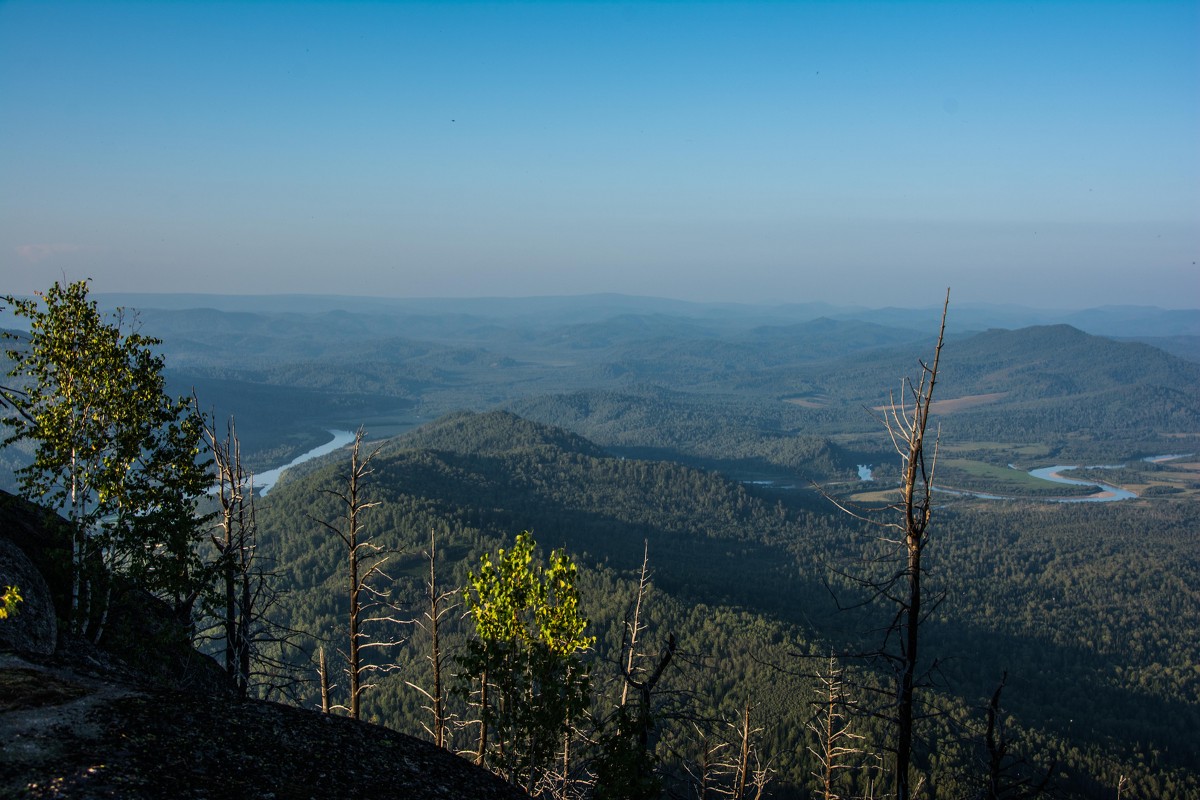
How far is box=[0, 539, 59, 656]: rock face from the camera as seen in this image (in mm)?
16188

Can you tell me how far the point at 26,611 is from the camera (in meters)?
17.3

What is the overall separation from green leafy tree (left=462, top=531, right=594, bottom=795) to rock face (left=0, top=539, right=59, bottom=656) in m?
9.38

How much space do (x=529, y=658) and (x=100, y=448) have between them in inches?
516

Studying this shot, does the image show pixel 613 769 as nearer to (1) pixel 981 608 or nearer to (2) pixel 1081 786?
(2) pixel 1081 786

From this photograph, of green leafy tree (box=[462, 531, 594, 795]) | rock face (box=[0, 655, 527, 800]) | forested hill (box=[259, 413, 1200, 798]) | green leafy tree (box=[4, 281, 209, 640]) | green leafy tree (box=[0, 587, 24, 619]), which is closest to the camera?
rock face (box=[0, 655, 527, 800])

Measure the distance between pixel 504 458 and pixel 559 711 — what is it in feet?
598

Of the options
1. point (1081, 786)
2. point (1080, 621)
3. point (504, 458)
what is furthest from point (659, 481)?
point (1081, 786)

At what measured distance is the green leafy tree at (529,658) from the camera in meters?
17.7

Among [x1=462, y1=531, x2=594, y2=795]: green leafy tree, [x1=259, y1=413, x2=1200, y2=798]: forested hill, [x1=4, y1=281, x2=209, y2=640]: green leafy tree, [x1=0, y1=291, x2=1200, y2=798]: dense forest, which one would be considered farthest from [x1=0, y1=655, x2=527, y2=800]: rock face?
[x1=259, y1=413, x2=1200, y2=798]: forested hill

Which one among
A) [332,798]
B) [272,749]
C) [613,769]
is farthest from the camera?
[613,769]

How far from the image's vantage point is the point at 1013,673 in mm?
95062

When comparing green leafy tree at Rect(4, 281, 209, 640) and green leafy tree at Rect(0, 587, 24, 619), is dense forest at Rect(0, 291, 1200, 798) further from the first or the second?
green leafy tree at Rect(0, 587, 24, 619)

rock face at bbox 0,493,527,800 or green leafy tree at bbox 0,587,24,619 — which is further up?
green leafy tree at bbox 0,587,24,619

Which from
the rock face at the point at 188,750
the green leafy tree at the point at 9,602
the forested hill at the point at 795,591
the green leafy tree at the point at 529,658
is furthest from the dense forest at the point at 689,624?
the green leafy tree at the point at 9,602
